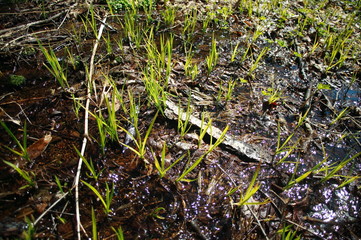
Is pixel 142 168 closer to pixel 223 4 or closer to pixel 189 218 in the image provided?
pixel 189 218

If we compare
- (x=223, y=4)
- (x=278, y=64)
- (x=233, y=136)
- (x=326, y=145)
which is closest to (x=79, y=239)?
(x=233, y=136)

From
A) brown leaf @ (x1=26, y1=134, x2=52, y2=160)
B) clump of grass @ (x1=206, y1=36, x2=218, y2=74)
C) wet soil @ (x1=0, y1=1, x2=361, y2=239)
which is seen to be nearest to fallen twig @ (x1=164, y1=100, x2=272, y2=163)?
wet soil @ (x1=0, y1=1, x2=361, y2=239)

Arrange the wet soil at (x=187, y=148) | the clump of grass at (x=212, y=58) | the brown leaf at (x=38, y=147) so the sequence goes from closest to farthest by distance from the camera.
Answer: the wet soil at (x=187, y=148), the brown leaf at (x=38, y=147), the clump of grass at (x=212, y=58)

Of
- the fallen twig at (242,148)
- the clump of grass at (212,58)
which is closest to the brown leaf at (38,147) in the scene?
the fallen twig at (242,148)

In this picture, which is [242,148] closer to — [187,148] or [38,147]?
[187,148]

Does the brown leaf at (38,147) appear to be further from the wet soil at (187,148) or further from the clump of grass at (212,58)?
the clump of grass at (212,58)

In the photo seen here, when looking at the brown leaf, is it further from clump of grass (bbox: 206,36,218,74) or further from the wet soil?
clump of grass (bbox: 206,36,218,74)

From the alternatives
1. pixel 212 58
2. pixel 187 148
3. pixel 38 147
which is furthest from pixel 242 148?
pixel 38 147

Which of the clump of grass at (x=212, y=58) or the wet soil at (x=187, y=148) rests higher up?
the clump of grass at (x=212, y=58)

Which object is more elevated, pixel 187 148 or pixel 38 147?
pixel 38 147
